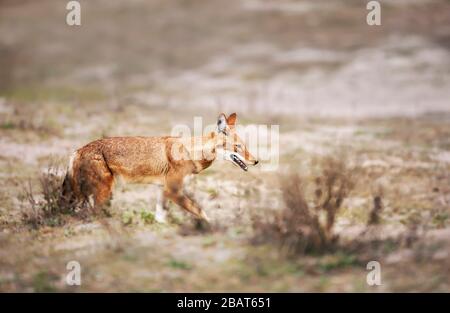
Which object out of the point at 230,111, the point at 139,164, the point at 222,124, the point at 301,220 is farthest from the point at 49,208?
the point at 230,111

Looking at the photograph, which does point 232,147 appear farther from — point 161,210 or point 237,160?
point 161,210

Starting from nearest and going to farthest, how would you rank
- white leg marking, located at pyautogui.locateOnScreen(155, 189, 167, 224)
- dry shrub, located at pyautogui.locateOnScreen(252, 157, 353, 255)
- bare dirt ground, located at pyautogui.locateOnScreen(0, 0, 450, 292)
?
bare dirt ground, located at pyautogui.locateOnScreen(0, 0, 450, 292), dry shrub, located at pyautogui.locateOnScreen(252, 157, 353, 255), white leg marking, located at pyautogui.locateOnScreen(155, 189, 167, 224)

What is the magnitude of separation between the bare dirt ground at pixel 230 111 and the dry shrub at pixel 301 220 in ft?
0.56

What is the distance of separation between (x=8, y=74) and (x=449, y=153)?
47.6 ft

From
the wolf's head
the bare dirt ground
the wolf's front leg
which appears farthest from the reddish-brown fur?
the bare dirt ground

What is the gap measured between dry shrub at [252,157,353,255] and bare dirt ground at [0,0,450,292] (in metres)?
0.17

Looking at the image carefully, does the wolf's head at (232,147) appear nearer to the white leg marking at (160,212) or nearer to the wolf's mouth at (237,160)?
the wolf's mouth at (237,160)

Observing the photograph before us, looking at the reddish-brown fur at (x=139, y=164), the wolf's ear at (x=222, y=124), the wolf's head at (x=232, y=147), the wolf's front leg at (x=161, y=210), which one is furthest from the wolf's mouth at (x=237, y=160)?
the wolf's front leg at (x=161, y=210)

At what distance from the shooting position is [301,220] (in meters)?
9.88

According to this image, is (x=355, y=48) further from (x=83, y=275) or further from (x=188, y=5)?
(x=83, y=275)

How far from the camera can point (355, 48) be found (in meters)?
24.6

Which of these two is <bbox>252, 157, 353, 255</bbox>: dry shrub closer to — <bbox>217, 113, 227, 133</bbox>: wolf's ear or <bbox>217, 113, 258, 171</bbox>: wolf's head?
<bbox>217, 113, 258, 171</bbox>: wolf's head

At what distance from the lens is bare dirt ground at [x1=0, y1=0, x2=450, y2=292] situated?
31.1 feet

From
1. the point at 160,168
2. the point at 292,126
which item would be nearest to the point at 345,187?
the point at 160,168
